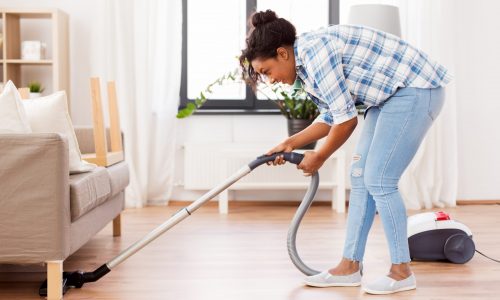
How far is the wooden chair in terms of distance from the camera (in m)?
3.31

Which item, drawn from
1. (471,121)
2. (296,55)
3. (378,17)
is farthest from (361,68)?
(471,121)

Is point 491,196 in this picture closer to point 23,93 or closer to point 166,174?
point 166,174

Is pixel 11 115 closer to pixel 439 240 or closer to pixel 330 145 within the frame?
pixel 330 145

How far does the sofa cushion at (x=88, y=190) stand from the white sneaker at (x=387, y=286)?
40.8 inches

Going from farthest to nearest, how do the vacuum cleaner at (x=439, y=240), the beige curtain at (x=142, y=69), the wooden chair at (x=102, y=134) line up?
the beige curtain at (x=142, y=69) → the wooden chair at (x=102, y=134) → the vacuum cleaner at (x=439, y=240)

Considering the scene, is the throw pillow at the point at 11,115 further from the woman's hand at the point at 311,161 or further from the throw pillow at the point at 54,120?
the woman's hand at the point at 311,161

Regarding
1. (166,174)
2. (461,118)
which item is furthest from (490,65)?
(166,174)

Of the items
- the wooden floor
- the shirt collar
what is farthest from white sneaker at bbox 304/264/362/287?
the shirt collar

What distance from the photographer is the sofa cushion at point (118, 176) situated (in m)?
3.18

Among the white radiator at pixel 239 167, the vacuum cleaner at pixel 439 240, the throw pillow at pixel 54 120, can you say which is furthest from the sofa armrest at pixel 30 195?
the white radiator at pixel 239 167

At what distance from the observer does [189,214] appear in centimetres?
242

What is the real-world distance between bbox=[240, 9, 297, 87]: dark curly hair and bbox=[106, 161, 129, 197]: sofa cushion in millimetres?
1198

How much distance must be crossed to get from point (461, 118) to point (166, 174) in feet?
6.98

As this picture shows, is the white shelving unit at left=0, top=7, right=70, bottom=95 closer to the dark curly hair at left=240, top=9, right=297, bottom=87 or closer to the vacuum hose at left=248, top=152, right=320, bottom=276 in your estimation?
the vacuum hose at left=248, top=152, right=320, bottom=276
